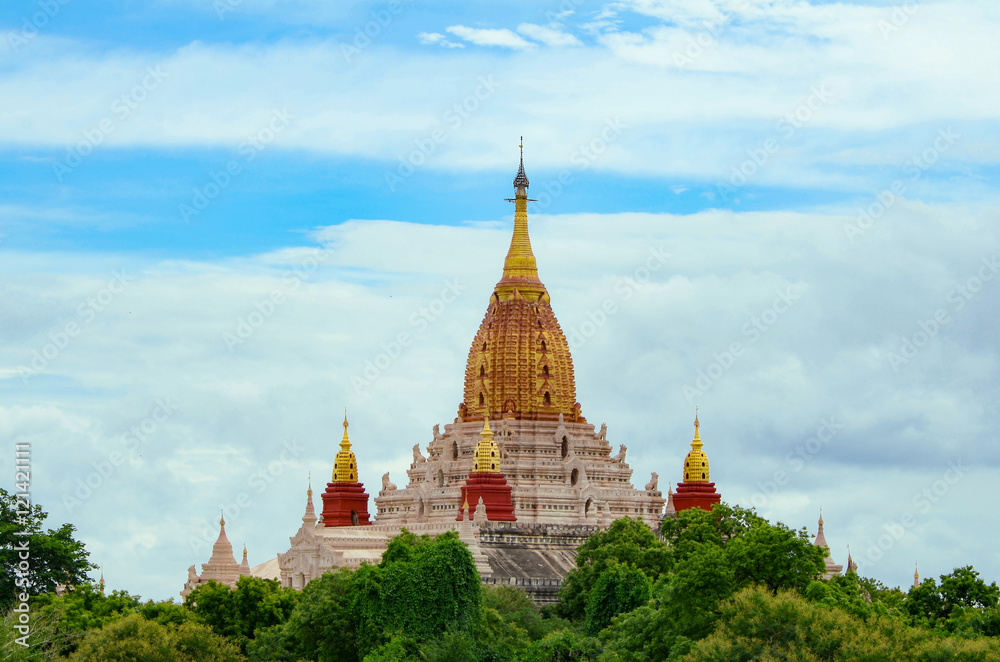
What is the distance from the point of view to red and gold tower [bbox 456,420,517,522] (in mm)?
118062

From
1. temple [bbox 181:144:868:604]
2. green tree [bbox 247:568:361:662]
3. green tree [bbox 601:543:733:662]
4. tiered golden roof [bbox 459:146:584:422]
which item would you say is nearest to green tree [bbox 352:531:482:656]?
green tree [bbox 247:568:361:662]

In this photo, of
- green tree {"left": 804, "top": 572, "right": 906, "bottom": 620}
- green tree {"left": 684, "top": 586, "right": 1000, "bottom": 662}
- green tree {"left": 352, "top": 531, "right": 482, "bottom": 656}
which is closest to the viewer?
green tree {"left": 684, "top": 586, "right": 1000, "bottom": 662}

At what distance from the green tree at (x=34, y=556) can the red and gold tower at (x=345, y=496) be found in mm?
34376

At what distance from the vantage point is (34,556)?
9375cm

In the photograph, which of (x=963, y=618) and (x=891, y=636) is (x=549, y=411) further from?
(x=891, y=636)

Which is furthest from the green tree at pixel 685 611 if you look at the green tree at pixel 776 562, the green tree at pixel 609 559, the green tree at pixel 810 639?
the green tree at pixel 609 559

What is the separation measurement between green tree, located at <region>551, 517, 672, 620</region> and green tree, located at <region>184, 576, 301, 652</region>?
45.8 feet

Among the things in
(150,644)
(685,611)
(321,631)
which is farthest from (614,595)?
(150,644)

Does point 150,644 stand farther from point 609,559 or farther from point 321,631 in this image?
point 609,559

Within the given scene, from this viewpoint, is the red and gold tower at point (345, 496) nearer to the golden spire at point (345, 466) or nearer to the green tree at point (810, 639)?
the golden spire at point (345, 466)

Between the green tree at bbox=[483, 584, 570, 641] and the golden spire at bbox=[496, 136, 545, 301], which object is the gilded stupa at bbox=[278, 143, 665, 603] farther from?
the green tree at bbox=[483, 584, 570, 641]

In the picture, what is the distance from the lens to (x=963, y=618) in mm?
76562

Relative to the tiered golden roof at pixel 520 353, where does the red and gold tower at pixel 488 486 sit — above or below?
below

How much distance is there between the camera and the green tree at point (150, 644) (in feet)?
259
